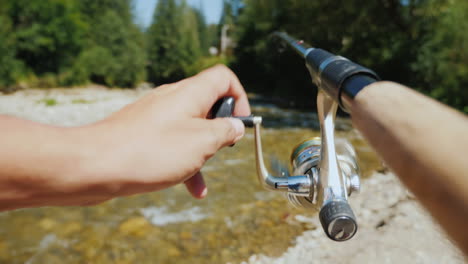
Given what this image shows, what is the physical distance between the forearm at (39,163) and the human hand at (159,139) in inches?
0.9

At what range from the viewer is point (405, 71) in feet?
27.5

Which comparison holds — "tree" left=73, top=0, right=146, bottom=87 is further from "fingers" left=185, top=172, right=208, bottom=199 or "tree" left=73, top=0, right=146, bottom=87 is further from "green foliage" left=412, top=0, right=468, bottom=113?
"fingers" left=185, top=172, right=208, bottom=199

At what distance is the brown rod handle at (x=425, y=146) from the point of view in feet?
1.01

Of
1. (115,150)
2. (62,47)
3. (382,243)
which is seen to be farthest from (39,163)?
(62,47)

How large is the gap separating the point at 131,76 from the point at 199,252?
16.2 meters

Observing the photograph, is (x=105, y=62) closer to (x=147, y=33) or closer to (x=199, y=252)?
(x=147, y=33)

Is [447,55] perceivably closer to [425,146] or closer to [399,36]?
[399,36]

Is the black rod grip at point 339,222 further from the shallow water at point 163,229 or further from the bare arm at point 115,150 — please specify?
the shallow water at point 163,229

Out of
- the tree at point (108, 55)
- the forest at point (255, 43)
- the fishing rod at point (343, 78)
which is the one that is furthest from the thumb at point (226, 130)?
the tree at point (108, 55)

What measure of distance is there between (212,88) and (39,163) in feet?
1.39

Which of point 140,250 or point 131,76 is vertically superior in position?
point 140,250

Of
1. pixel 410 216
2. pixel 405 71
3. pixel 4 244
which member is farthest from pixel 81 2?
pixel 410 216

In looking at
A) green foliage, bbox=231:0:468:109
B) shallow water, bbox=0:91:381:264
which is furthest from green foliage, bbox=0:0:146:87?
shallow water, bbox=0:91:381:264

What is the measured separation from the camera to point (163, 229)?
3.23m
